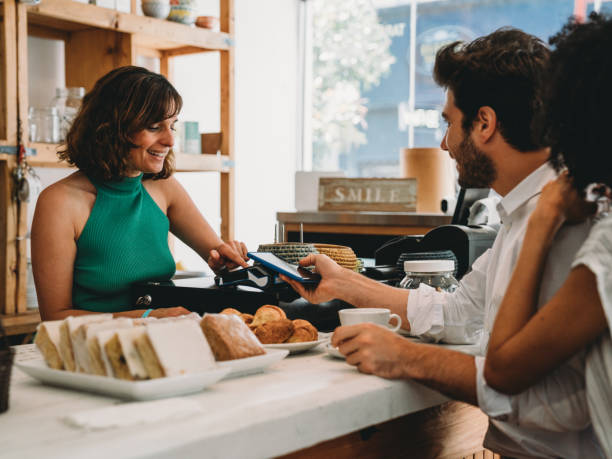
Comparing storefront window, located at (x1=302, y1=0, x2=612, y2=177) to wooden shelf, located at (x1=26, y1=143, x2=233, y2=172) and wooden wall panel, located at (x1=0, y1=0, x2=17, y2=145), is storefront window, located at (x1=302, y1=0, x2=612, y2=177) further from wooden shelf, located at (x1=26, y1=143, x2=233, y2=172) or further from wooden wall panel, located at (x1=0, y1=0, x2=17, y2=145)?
wooden wall panel, located at (x1=0, y1=0, x2=17, y2=145)

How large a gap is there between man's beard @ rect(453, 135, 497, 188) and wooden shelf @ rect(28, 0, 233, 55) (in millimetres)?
2206

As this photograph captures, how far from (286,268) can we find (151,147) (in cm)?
80

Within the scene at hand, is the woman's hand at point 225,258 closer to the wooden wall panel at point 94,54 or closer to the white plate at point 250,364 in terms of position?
the white plate at point 250,364

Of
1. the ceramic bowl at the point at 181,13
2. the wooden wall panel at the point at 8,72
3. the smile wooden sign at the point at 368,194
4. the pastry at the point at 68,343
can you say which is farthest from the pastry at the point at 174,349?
the ceramic bowl at the point at 181,13

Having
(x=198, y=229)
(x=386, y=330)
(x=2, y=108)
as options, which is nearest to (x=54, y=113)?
(x=2, y=108)

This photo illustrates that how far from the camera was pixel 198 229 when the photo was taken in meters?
2.60

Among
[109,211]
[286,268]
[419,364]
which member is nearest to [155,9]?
[109,211]

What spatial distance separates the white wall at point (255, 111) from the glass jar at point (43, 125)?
164cm

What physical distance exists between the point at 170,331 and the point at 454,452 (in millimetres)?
769

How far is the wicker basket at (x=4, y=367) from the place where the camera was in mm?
982

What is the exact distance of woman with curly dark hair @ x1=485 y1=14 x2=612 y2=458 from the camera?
1.06 meters

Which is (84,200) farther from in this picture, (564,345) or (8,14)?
(564,345)

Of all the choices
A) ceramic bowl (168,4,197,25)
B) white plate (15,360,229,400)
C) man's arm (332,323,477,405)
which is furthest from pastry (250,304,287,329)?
ceramic bowl (168,4,197,25)

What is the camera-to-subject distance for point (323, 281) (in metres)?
1.75
